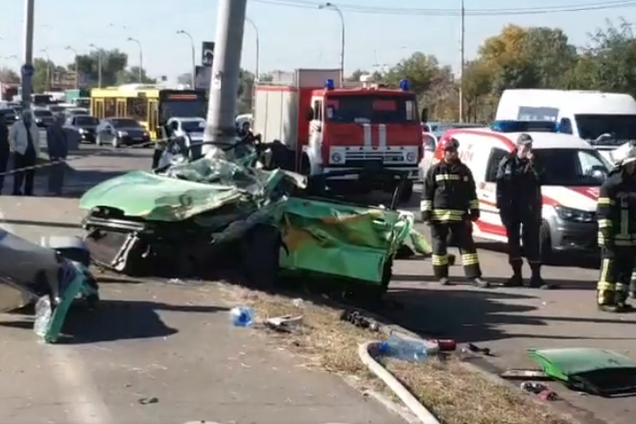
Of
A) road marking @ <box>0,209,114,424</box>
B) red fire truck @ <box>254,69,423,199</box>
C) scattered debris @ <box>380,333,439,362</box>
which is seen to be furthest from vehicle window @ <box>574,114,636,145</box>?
road marking @ <box>0,209,114,424</box>

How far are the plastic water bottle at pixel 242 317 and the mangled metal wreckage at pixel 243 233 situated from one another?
66.9 inches

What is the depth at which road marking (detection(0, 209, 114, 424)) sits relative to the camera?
22.9ft

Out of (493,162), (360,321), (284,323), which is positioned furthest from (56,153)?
(284,323)

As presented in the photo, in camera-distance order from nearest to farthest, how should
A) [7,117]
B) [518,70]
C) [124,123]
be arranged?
[7,117], [124,123], [518,70]

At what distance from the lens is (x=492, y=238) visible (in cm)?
1728

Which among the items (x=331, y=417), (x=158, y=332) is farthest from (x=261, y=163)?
(x=331, y=417)

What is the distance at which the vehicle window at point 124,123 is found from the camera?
57.4m

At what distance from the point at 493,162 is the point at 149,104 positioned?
4166cm

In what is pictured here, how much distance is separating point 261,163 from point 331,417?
744 cm

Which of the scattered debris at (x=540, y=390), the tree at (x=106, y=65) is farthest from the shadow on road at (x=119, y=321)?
the tree at (x=106, y=65)

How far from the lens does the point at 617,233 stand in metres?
12.7

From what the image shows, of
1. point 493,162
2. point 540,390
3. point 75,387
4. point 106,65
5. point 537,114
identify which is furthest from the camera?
point 106,65

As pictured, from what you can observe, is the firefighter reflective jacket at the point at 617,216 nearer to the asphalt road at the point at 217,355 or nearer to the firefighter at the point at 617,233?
the firefighter at the point at 617,233

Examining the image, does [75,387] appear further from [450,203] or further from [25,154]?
[25,154]
